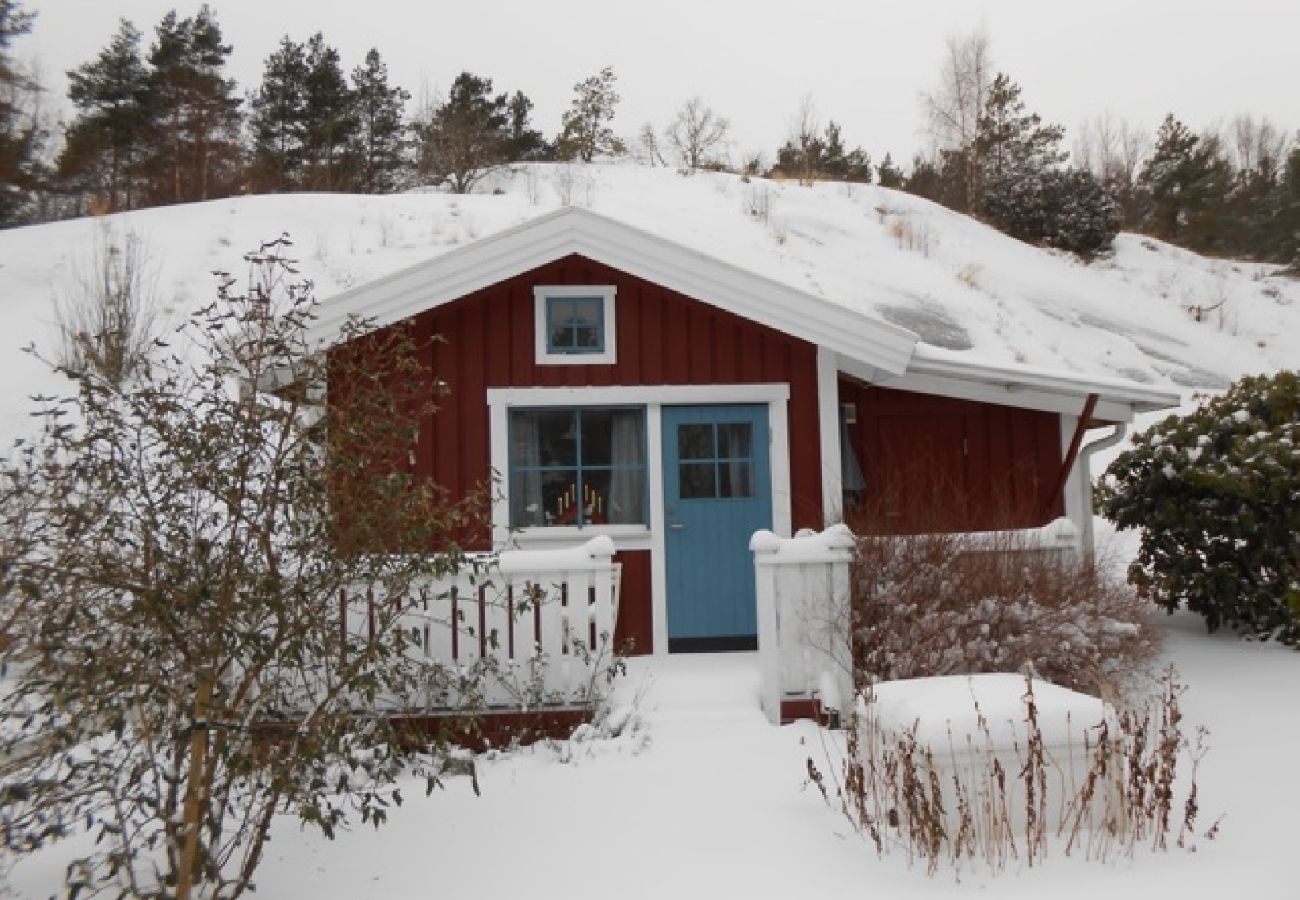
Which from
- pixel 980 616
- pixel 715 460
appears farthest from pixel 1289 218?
pixel 980 616

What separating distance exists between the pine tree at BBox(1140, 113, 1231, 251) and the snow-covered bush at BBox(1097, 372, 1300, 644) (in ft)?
93.0

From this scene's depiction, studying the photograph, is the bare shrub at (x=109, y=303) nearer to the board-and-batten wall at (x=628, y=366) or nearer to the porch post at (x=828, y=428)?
the board-and-batten wall at (x=628, y=366)

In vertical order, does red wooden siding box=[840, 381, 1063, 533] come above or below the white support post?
above

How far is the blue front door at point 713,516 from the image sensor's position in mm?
8594

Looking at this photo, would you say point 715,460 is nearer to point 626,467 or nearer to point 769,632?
point 626,467

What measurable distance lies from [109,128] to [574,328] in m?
24.0

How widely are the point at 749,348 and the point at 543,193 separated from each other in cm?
1961

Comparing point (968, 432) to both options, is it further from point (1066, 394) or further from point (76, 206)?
point (76, 206)

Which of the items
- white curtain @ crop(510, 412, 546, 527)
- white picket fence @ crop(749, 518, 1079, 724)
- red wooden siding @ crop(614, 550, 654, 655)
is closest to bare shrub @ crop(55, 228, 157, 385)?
white curtain @ crop(510, 412, 546, 527)

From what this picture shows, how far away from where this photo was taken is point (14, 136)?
22969 mm

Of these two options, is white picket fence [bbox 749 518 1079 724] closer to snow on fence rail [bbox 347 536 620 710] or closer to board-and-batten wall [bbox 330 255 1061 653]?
snow on fence rail [bbox 347 536 620 710]

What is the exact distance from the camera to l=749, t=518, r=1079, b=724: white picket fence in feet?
20.5

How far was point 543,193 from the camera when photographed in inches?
1064

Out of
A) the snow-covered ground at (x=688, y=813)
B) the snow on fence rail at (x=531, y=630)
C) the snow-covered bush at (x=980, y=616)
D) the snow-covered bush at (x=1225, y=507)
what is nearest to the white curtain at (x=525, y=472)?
the snow-covered ground at (x=688, y=813)
